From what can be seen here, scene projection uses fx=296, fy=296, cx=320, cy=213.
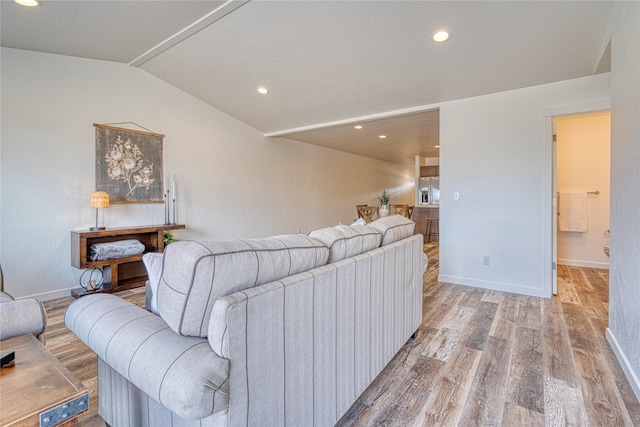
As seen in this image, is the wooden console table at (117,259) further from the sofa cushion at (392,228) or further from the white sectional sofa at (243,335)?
the sofa cushion at (392,228)

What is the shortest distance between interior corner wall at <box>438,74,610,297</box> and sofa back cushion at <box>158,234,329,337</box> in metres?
3.36

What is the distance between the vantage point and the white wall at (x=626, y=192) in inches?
66.0

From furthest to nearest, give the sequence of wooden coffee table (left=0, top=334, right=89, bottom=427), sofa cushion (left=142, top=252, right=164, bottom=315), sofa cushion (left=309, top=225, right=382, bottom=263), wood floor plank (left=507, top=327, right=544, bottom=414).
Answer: wood floor plank (left=507, top=327, right=544, bottom=414) → sofa cushion (left=309, top=225, right=382, bottom=263) → sofa cushion (left=142, top=252, right=164, bottom=315) → wooden coffee table (left=0, top=334, right=89, bottom=427)

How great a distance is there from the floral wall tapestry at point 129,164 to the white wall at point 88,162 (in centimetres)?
9

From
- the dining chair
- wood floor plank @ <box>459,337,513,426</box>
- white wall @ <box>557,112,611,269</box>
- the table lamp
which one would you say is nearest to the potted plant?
the dining chair

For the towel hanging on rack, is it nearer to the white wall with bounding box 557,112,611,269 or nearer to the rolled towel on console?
the white wall with bounding box 557,112,611,269

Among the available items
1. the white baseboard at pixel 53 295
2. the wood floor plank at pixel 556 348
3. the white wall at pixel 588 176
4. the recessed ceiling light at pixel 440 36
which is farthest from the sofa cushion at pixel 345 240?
the white wall at pixel 588 176

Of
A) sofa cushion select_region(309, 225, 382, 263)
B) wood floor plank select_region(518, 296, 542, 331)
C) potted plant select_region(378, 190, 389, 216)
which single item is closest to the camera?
sofa cushion select_region(309, 225, 382, 263)

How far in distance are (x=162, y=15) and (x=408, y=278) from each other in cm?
309

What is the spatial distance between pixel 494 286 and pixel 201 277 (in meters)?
3.66

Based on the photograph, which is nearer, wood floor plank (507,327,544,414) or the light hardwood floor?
the light hardwood floor

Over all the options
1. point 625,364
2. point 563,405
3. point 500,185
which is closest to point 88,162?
point 563,405

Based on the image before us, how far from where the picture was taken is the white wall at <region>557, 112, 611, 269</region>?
431 centimetres

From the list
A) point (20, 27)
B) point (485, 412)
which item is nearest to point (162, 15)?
point (20, 27)
